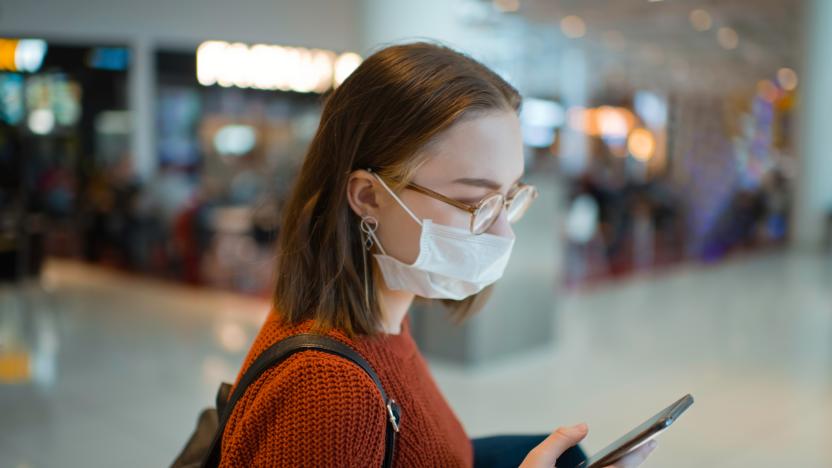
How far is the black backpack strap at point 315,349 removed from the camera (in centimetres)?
97

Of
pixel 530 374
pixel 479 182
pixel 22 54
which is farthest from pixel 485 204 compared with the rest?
pixel 22 54

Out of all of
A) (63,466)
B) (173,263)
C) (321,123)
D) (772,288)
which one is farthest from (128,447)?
(772,288)

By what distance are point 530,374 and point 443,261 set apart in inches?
124

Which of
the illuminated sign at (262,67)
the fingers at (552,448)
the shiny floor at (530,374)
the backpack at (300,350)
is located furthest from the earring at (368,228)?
the illuminated sign at (262,67)

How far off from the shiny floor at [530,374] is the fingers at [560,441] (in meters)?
2.01

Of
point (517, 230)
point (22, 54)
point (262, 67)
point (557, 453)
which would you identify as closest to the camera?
point (557, 453)

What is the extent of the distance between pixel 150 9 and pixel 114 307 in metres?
4.14

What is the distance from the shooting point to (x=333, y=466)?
35.6 inches

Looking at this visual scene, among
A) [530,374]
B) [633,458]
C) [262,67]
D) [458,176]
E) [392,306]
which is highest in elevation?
[262,67]

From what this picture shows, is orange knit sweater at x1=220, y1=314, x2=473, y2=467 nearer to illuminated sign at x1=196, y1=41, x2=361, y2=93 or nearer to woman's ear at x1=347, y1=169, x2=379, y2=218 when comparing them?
woman's ear at x1=347, y1=169, x2=379, y2=218

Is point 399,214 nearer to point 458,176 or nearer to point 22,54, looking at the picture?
point 458,176

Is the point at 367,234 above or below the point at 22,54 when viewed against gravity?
below

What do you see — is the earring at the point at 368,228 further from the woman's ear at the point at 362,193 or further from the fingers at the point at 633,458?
the fingers at the point at 633,458

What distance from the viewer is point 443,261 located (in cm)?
117
